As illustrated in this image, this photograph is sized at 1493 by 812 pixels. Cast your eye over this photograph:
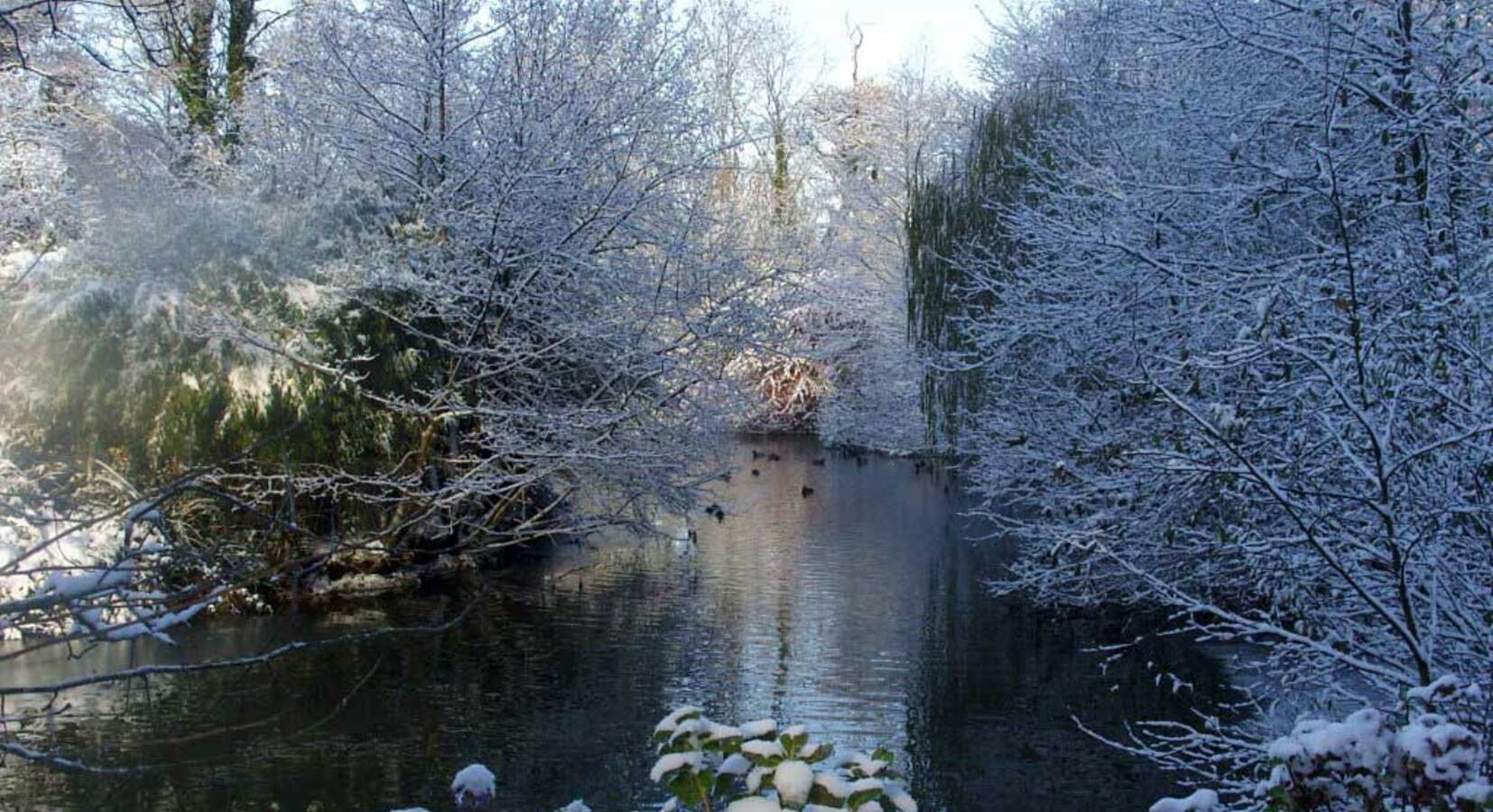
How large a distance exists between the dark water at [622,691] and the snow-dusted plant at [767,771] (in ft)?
9.06

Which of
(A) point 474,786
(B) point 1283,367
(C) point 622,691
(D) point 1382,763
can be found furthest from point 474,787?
(B) point 1283,367

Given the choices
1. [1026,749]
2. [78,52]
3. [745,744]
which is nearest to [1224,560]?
[1026,749]

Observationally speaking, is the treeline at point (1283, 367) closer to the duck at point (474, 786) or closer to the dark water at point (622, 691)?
the dark water at point (622, 691)

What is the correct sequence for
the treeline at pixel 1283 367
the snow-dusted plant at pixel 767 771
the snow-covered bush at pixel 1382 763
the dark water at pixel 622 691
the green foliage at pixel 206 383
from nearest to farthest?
the snow-covered bush at pixel 1382 763
the snow-dusted plant at pixel 767 771
the treeline at pixel 1283 367
the dark water at pixel 622 691
the green foliage at pixel 206 383

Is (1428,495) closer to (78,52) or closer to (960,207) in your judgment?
(960,207)

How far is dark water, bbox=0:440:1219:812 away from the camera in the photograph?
8.05m

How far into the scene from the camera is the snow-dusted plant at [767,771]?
371 cm

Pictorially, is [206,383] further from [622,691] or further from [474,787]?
[474,787]

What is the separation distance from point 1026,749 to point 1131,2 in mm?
5438

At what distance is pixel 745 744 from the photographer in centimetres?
402

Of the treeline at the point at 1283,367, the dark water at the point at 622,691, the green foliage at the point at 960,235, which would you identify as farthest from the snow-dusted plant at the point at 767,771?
the green foliage at the point at 960,235

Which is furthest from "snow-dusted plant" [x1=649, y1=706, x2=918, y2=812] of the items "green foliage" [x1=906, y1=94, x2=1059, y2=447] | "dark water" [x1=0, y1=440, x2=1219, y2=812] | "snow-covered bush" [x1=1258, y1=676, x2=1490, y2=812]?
"green foliage" [x1=906, y1=94, x2=1059, y2=447]

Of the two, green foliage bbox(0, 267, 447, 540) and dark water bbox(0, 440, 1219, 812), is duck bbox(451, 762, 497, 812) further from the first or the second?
green foliage bbox(0, 267, 447, 540)

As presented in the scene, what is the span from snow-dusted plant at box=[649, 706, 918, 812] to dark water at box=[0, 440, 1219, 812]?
276 cm
